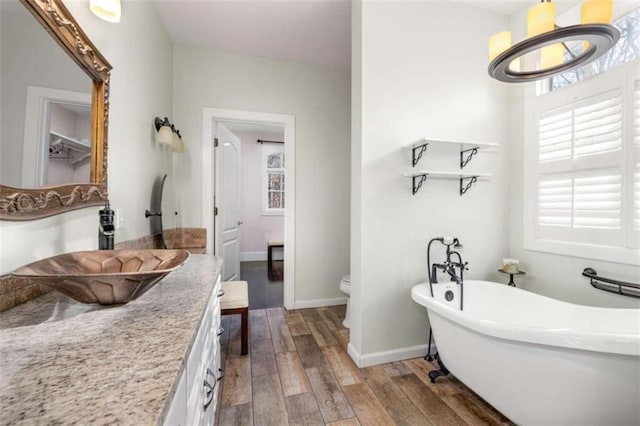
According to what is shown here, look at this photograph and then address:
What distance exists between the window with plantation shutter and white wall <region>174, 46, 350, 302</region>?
5.77 feet

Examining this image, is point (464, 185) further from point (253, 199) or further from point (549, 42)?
point (253, 199)

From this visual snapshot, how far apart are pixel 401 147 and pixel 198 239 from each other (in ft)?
6.90

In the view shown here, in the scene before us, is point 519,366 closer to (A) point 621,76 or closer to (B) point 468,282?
(B) point 468,282

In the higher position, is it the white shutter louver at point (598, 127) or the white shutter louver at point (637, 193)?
the white shutter louver at point (598, 127)

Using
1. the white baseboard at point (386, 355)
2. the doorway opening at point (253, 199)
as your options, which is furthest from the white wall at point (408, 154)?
the doorway opening at point (253, 199)

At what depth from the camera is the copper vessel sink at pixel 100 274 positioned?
0.73 metres

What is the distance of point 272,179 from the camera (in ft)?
18.9

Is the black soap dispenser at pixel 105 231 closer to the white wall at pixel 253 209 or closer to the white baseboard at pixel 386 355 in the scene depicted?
the white baseboard at pixel 386 355

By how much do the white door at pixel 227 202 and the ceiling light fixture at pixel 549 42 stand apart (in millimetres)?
2548

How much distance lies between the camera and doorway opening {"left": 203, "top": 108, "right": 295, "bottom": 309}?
281cm

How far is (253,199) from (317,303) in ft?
10.7

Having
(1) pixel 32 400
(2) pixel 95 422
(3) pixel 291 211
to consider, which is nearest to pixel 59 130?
(1) pixel 32 400

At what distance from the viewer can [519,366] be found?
1.25 metres

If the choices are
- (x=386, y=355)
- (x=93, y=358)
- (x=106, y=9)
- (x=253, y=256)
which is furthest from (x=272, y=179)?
(x=93, y=358)
